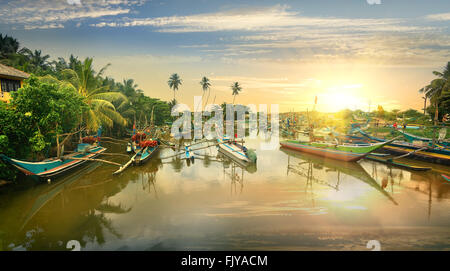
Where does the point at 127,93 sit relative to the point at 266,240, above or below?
above

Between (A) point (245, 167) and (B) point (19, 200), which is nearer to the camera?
(B) point (19, 200)

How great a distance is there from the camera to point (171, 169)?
60.4 feet

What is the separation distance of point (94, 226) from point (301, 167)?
16776 mm

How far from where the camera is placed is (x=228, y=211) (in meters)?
10.4

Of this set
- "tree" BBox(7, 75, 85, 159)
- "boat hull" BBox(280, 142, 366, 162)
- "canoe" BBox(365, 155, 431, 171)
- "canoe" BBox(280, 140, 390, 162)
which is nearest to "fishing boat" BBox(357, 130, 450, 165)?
"canoe" BBox(365, 155, 431, 171)

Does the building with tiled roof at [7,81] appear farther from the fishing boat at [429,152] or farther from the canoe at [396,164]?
the fishing boat at [429,152]

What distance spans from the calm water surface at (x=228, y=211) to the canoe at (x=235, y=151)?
2489 mm

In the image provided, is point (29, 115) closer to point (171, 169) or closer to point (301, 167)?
point (171, 169)

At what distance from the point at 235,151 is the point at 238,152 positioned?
0.53 metres

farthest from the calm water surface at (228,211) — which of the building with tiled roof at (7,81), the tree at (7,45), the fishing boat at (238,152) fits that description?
the tree at (7,45)

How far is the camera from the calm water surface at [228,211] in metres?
7.98

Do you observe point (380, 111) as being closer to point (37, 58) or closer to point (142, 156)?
point (142, 156)
